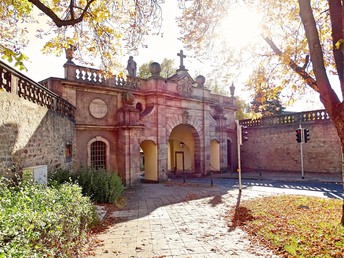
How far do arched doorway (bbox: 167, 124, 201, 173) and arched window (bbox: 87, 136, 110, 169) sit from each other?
25.4ft

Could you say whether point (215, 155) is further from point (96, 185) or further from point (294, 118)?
point (96, 185)

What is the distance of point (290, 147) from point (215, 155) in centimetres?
621

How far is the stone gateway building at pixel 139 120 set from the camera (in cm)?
1375

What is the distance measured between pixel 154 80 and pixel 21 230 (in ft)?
46.7

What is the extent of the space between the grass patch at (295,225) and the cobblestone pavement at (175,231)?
16.0 inches

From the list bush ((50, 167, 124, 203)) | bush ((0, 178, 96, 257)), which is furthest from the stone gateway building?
bush ((0, 178, 96, 257))

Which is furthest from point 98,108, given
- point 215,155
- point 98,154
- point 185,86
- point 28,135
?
point 215,155

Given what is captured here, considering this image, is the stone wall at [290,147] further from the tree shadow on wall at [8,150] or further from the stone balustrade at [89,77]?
the tree shadow on wall at [8,150]

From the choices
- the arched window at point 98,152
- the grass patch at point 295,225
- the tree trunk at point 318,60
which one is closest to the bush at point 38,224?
the grass patch at point 295,225

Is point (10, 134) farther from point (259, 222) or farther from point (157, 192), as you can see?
point (157, 192)

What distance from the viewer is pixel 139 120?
1556 centimetres

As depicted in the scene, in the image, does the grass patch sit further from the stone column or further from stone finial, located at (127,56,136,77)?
stone finial, located at (127,56,136,77)

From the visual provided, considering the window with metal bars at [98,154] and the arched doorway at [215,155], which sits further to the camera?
the arched doorway at [215,155]

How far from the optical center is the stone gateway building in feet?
45.1
